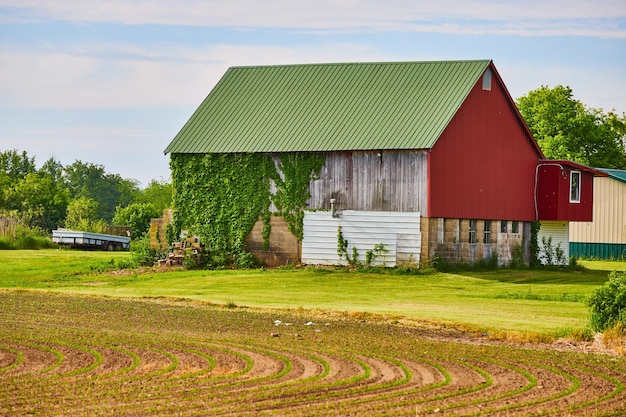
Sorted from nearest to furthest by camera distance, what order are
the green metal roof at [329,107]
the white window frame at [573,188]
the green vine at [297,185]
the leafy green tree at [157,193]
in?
the green metal roof at [329,107] → the green vine at [297,185] → the white window frame at [573,188] → the leafy green tree at [157,193]

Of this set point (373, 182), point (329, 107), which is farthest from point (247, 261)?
point (329, 107)

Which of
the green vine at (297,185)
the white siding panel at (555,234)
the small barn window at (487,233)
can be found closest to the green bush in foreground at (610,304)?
the green vine at (297,185)

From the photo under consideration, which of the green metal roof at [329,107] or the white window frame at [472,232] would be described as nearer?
the green metal roof at [329,107]

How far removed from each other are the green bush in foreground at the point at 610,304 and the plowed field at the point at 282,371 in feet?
6.78

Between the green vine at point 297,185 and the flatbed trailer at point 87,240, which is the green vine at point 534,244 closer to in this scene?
the green vine at point 297,185

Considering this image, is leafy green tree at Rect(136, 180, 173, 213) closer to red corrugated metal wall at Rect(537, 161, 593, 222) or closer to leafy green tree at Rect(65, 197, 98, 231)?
leafy green tree at Rect(65, 197, 98, 231)

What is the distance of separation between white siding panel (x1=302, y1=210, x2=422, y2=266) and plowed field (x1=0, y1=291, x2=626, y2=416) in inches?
704

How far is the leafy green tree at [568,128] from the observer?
94.2m

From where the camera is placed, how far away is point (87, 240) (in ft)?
240

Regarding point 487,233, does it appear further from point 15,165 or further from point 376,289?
point 15,165

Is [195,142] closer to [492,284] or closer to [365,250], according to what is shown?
[365,250]

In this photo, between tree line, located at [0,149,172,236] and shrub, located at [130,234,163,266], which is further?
tree line, located at [0,149,172,236]

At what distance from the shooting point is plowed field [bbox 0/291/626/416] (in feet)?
53.9

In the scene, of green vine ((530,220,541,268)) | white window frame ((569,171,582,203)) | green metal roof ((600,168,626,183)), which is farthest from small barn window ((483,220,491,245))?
green metal roof ((600,168,626,183))
